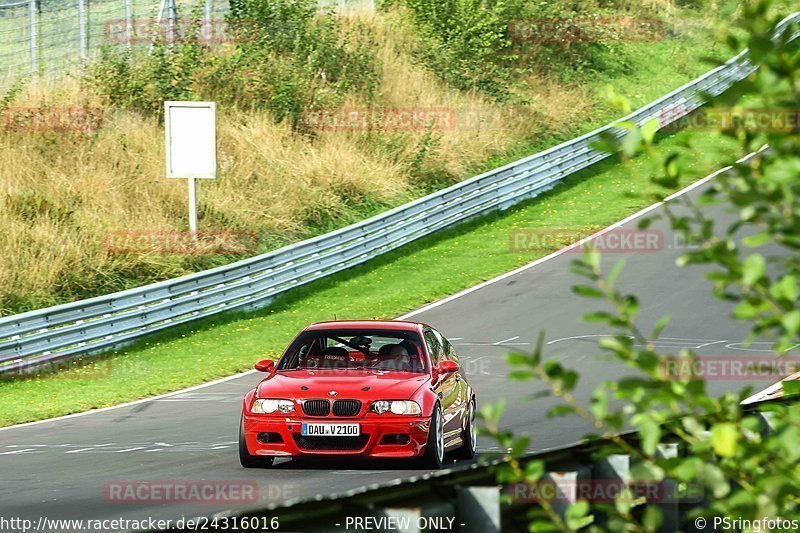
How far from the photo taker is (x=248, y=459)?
12.4 m

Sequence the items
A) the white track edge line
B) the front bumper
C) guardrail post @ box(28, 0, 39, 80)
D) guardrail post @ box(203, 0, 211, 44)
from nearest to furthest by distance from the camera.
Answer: the front bumper → the white track edge line → guardrail post @ box(28, 0, 39, 80) → guardrail post @ box(203, 0, 211, 44)

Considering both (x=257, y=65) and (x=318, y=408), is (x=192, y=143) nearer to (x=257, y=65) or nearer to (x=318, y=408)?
(x=257, y=65)

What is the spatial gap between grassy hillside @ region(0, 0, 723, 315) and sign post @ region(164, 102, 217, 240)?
1.88 m

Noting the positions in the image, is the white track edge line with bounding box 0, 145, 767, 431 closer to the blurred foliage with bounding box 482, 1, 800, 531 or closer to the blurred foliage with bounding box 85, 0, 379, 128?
the blurred foliage with bounding box 482, 1, 800, 531

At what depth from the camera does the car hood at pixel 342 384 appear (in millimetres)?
12172

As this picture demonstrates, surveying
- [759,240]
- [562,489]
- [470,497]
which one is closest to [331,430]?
[562,489]

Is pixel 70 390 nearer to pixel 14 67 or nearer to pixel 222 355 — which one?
pixel 222 355

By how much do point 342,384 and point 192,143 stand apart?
679 inches

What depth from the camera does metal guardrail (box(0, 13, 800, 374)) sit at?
72.7 feet

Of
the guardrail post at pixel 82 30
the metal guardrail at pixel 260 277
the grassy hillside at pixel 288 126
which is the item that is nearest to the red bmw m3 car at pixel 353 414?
the metal guardrail at pixel 260 277

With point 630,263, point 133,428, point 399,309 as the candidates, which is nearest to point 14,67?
point 399,309

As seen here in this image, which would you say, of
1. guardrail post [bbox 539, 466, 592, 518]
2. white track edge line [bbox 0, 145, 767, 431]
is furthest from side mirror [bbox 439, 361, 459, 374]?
guardrail post [bbox 539, 466, 592, 518]

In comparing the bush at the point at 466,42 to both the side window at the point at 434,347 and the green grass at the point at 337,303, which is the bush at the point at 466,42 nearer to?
the green grass at the point at 337,303

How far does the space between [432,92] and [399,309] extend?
1742cm
